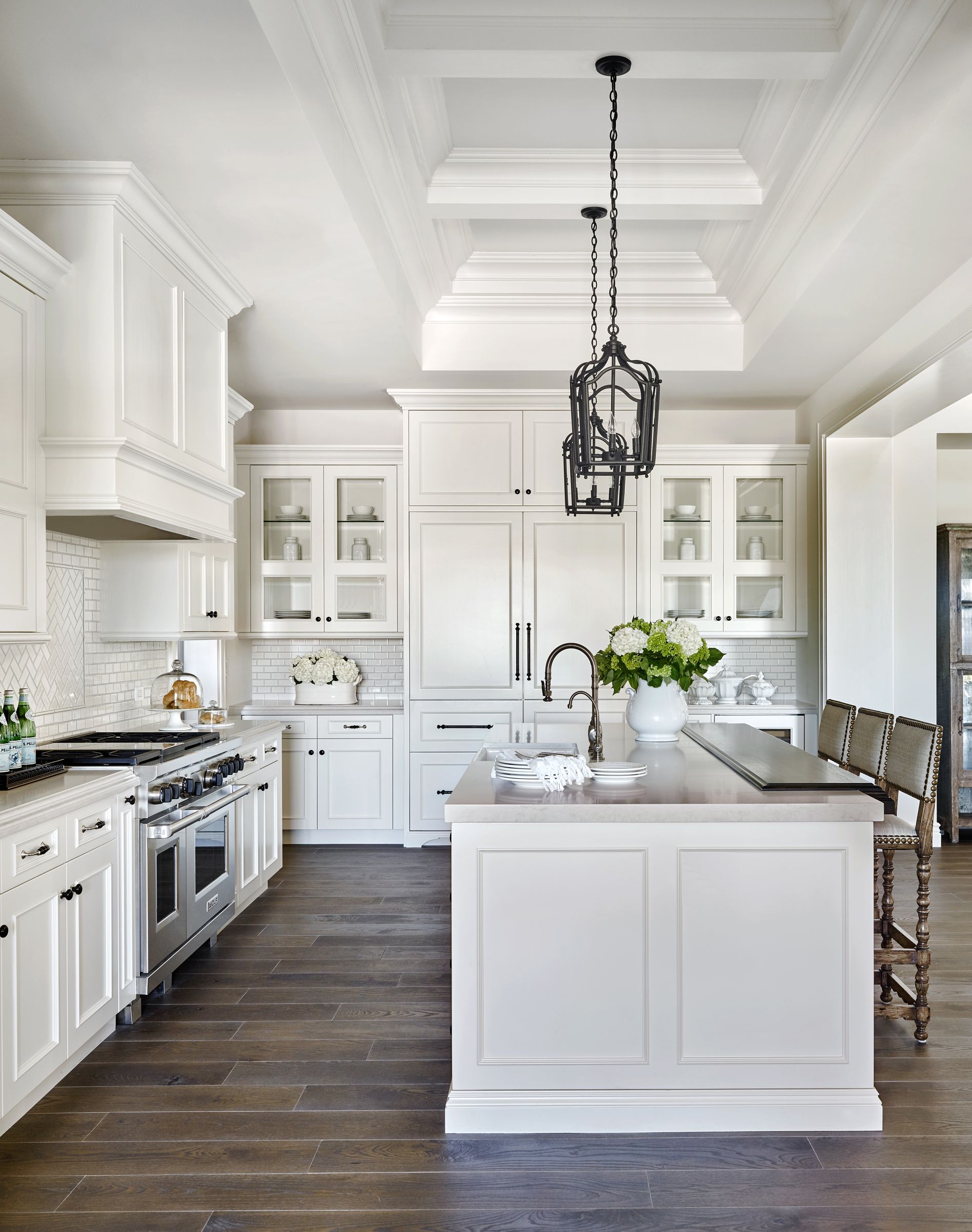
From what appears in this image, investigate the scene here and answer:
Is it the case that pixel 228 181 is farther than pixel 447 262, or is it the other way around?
pixel 447 262

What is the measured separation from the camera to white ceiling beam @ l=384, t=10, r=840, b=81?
279 cm

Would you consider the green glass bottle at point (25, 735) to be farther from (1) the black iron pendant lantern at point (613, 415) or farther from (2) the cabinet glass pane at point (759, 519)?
(2) the cabinet glass pane at point (759, 519)

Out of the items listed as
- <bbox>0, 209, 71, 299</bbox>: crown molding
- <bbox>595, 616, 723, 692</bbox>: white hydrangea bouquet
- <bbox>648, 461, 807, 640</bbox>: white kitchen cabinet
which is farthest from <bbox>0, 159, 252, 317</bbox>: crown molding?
<bbox>648, 461, 807, 640</bbox>: white kitchen cabinet

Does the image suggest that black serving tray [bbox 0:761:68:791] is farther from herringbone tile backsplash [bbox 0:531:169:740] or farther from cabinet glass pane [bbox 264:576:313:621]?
cabinet glass pane [bbox 264:576:313:621]

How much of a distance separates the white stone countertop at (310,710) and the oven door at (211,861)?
145 centimetres

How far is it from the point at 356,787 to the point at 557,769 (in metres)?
3.14

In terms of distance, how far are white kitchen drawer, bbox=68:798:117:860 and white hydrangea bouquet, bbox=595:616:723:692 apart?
1.74 m

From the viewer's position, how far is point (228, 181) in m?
3.00

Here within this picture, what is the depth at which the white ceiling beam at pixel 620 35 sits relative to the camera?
2.79m

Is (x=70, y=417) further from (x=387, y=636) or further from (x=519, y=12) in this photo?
(x=387, y=636)

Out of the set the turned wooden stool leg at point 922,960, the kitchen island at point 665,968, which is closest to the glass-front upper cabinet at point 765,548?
the turned wooden stool leg at point 922,960

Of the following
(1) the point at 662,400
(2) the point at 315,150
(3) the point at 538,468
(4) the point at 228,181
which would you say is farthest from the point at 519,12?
(1) the point at 662,400

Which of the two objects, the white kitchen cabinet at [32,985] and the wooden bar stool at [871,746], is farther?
the wooden bar stool at [871,746]

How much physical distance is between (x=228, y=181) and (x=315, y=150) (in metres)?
0.39
